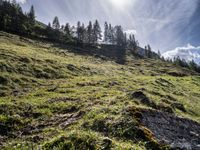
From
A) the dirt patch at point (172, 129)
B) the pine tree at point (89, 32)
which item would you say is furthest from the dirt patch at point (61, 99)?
the pine tree at point (89, 32)

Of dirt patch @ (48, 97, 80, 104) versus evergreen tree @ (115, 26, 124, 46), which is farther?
evergreen tree @ (115, 26, 124, 46)

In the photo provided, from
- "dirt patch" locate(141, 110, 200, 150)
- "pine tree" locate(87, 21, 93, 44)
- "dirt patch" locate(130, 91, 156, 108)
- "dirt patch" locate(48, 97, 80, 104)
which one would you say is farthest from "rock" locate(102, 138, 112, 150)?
"pine tree" locate(87, 21, 93, 44)

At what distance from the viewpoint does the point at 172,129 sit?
16250 millimetres

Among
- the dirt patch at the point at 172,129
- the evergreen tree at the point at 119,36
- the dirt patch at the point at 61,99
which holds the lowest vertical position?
the dirt patch at the point at 61,99

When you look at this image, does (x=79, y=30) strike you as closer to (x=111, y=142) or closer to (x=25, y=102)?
(x=25, y=102)

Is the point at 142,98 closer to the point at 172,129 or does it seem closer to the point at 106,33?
the point at 172,129

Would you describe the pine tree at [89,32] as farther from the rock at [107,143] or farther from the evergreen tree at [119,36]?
the rock at [107,143]

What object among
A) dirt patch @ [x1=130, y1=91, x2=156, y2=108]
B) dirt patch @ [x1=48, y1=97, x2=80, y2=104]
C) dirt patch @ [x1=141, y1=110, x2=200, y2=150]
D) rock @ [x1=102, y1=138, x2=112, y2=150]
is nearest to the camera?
rock @ [x1=102, y1=138, x2=112, y2=150]

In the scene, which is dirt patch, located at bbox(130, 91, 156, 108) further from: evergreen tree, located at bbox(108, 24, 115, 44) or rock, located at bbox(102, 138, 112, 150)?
evergreen tree, located at bbox(108, 24, 115, 44)

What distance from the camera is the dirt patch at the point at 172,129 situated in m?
14.2

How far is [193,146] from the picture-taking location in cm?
1427

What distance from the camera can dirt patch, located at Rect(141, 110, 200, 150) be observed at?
14195 mm

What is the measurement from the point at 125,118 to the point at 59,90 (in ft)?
59.9

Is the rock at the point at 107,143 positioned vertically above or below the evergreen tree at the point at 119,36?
below
